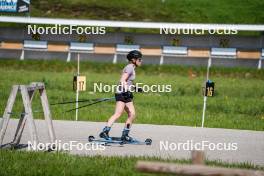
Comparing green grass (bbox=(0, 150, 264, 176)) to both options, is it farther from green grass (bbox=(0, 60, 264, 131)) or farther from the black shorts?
green grass (bbox=(0, 60, 264, 131))

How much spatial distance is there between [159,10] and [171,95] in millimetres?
24733

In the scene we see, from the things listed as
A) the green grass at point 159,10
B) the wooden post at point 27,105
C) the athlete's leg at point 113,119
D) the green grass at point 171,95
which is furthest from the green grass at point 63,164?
the green grass at point 159,10

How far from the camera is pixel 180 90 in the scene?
2789 centimetres

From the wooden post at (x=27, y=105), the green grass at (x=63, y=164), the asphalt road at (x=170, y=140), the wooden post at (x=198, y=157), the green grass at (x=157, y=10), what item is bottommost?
the green grass at (x=63, y=164)

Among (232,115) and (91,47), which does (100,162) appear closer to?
(232,115)

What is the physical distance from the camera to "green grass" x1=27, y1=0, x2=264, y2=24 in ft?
159

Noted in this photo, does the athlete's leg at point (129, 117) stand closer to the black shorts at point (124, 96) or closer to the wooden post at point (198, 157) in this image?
the black shorts at point (124, 96)

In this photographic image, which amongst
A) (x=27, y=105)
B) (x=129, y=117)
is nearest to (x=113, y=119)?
(x=129, y=117)

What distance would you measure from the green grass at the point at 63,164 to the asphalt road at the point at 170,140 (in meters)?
0.92

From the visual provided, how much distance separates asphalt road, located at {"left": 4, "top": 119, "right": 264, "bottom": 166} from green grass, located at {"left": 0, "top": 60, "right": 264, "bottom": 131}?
1535 mm

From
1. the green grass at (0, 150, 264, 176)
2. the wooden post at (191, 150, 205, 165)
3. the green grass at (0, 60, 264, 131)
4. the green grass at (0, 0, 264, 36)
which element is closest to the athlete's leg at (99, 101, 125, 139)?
the green grass at (0, 150, 264, 176)

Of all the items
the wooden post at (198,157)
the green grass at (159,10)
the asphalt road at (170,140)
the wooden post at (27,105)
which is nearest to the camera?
the wooden post at (198,157)

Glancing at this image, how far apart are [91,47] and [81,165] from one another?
2997 centimetres

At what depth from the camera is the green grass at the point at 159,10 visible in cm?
4838
